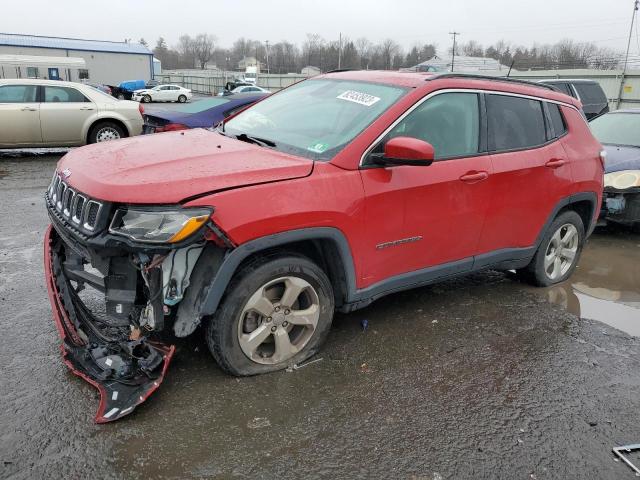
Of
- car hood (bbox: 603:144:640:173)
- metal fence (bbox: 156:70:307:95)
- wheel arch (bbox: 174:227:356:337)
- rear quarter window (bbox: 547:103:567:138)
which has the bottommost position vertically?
wheel arch (bbox: 174:227:356:337)

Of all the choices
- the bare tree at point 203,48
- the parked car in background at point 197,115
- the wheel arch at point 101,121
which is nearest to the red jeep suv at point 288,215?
the parked car in background at point 197,115

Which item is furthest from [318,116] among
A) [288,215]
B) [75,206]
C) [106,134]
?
[106,134]

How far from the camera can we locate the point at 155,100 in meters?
43.7

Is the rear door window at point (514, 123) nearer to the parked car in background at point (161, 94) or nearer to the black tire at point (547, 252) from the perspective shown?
the black tire at point (547, 252)

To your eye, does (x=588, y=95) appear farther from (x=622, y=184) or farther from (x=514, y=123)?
(x=514, y=123)

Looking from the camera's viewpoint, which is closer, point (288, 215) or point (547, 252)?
point (288, 215)

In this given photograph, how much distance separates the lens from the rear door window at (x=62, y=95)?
10875 millimetres

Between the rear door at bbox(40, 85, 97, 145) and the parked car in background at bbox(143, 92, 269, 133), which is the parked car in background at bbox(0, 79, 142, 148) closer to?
the rear door at bbox(40, 85, 97, 145)

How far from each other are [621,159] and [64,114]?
10.1 m

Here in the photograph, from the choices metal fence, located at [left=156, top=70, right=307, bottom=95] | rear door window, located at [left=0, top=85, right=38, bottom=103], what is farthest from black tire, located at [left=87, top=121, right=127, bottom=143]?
metal fence, located at [left=156, top=70, right=307, bottom=95]

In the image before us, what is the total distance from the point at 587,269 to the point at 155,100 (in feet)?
141

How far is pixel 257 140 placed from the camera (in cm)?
371

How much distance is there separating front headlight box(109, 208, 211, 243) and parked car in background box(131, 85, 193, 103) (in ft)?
143

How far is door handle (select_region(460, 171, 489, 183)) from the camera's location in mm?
3776
